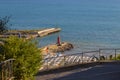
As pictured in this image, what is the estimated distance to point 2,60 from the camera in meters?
18.5

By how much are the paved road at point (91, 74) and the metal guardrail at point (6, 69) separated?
15.2ft

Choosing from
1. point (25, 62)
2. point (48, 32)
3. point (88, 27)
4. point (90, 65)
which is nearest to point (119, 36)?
point (48, 32)

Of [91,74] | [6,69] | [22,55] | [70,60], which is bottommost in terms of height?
[70,60]

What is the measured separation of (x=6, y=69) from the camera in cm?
1808

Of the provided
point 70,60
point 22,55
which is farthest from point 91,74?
point 70,60

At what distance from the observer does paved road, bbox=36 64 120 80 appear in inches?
874

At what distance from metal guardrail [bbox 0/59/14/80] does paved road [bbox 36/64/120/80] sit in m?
4.64

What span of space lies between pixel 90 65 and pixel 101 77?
12.3 ft

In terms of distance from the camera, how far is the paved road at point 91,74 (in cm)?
2221

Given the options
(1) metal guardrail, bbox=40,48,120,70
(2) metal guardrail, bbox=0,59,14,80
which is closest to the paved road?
(1) metal guardrail, bbox=40,48,120,70

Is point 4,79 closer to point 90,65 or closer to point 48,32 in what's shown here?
point 90,65

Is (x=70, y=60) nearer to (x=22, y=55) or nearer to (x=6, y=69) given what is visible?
(x=22, y=55)

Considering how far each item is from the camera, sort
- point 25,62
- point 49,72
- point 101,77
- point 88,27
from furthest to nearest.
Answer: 1. point 88,27
2. point 49,72
3. point 101,77
4. point 25,62

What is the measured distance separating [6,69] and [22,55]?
4.22ft
